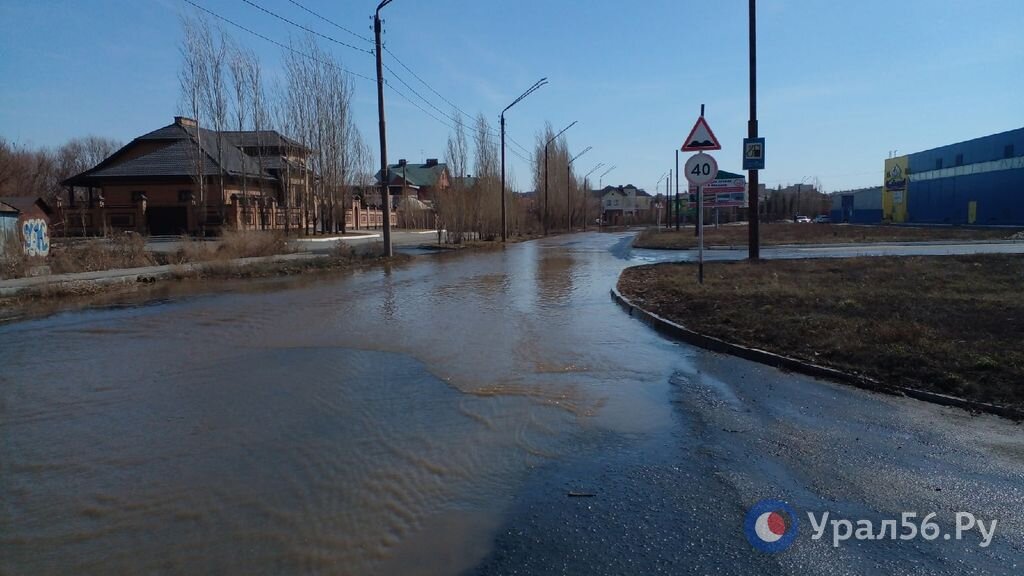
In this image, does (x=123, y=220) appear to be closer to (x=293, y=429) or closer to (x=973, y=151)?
(x=293, y=429)

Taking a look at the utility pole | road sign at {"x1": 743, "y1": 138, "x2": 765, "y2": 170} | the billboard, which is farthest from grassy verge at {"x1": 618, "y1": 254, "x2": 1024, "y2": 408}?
the billboard

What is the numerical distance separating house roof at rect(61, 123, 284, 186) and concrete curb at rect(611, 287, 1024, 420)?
38.5 meters

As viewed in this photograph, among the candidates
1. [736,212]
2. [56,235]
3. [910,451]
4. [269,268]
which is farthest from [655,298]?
[736,212]

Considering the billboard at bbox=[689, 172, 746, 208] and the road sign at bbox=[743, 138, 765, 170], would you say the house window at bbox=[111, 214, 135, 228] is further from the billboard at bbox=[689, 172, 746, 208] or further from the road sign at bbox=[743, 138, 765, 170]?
the road sign at bbox=[743, 138, 765, 170]

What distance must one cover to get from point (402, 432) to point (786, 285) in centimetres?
935

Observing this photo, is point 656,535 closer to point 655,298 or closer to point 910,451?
point 910,451

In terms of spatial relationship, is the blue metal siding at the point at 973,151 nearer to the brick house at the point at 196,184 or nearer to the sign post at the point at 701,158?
the sign post at the point at 701,158

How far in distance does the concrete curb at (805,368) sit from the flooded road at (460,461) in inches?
7.6

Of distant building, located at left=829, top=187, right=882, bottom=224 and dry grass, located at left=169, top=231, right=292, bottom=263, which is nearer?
dry grass, located at left=169, top=231, right=292, bottom=263

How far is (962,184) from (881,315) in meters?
55.5

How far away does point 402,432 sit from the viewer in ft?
16.9

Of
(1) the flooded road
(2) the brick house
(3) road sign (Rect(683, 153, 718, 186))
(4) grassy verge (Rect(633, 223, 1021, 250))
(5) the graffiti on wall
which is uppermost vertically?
(2) the brick house

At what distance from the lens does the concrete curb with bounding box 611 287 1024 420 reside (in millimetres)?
5492

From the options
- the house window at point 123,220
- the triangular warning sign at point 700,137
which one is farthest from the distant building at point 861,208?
the house window at point 123,220
